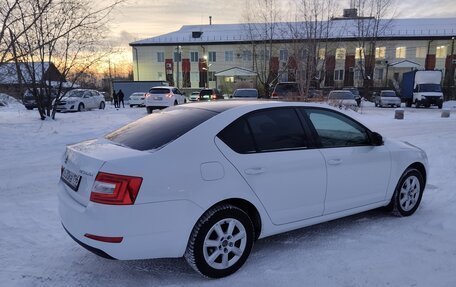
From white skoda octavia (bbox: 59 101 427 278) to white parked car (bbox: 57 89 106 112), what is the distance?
903 inches

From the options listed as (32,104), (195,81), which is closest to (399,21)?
(195,81)

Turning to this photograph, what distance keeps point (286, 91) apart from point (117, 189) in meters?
19.0

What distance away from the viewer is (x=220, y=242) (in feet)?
10.9

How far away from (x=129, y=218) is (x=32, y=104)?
93.0ft

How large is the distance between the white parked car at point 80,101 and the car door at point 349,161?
23034mm

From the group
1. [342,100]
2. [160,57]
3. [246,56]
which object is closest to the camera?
[342,100]

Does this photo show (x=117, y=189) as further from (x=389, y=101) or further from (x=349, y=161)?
(x=389, y=101)

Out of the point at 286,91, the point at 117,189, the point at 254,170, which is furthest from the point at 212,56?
the point at 117,189

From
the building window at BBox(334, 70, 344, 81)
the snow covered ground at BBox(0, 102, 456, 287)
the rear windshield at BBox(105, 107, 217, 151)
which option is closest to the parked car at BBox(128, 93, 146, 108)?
the snow covered ground at BBox(0, 102, 456, 287)

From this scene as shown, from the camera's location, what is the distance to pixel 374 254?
377 centimetres

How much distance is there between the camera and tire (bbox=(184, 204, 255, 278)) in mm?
3186

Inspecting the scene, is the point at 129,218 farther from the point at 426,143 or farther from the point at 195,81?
the point at 195,81

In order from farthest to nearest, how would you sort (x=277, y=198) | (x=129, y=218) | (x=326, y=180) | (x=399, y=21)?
(x=399, y=21) < (x=326, y=180) < (x=277, y=198) < (x=129, y=218)

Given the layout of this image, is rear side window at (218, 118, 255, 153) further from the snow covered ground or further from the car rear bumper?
the snow covered ground
